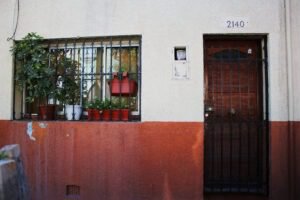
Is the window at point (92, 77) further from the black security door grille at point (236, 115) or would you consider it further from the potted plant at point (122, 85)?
the black security door grille at point (236, 115)

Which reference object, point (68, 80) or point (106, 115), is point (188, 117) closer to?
point (106, 115)

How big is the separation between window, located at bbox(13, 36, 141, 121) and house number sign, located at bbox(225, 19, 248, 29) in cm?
148

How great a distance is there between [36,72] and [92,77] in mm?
937

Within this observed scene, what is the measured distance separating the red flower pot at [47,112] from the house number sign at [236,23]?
3243 mm

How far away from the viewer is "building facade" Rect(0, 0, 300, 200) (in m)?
5.02

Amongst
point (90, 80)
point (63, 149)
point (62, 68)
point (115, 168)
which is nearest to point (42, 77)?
point (62, 68)

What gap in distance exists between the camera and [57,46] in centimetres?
575

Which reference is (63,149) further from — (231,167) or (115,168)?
(231,167)

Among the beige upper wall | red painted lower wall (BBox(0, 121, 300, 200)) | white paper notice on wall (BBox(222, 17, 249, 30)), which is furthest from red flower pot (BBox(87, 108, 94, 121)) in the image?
the beige upper wall

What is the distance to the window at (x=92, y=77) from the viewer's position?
5406mm

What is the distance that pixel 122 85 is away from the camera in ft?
17.6

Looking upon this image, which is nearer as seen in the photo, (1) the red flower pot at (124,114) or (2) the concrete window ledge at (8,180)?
(2) the concrete window ledge at (8,180)

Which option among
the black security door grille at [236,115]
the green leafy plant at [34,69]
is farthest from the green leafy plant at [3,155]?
the black security door grille at [236,115]

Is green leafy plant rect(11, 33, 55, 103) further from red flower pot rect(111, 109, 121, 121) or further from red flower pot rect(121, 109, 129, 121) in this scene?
red flower pot rect(121, 109, 129, 121)
